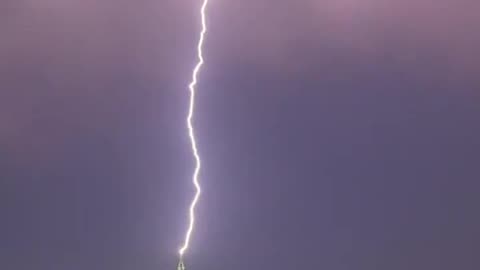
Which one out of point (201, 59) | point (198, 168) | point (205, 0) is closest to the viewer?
point (205, 0)

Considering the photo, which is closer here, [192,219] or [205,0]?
[205,0]

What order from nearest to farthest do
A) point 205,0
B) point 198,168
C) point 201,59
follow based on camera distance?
point 205,0, point 201,59, point 198,168

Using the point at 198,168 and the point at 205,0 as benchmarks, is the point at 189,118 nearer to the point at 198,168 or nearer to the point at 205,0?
the point at 198,168

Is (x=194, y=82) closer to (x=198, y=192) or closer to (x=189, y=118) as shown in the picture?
(x=189, y=118)

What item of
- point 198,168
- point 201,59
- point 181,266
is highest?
point 201,59

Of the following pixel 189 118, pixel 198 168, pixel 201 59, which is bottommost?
pixel 198 168

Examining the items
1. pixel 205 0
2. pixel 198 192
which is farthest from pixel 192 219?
pixel 205 0

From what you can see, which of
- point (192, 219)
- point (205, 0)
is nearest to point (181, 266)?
point (192, 219)

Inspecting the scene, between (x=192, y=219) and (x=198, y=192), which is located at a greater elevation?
(x=198, y=192)

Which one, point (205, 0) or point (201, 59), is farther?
point (201, 59)
